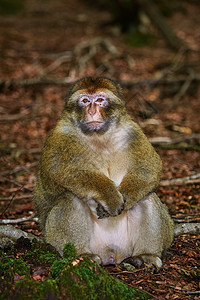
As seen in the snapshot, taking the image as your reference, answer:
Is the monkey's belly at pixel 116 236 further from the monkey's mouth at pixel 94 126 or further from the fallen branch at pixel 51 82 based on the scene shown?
the fallen branch at pixel 51 82

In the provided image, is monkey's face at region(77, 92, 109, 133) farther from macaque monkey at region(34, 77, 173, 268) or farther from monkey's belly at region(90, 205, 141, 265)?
monkey's belly at region(90, 205, 141, 265)

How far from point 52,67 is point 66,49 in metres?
1.73

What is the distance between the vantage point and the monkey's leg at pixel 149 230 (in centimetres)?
552

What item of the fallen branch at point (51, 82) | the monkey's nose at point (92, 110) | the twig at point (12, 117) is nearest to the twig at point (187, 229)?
the monkey's nose at point (92, 110)

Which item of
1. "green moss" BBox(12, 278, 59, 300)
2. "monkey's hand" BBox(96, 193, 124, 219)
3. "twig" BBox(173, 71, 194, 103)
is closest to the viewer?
"green moss" BBox(12, 278, 59, 300)

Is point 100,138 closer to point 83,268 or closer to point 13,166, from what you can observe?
point 83,268

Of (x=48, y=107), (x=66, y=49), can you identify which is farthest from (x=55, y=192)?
(x=66, y=49)

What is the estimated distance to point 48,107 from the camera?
12297 mm

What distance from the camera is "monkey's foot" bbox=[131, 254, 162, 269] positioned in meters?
5.38

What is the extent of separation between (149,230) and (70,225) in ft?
3.16

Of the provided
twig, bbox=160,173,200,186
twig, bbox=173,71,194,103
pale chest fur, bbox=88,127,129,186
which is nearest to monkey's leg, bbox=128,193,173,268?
pale chest fur, bbox=88,127,129,186

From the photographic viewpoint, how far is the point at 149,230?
5.53 m

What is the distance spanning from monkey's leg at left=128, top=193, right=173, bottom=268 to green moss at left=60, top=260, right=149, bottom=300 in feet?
2.94

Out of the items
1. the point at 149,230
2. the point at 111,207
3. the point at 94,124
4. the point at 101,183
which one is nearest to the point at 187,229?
the point at 149,230
